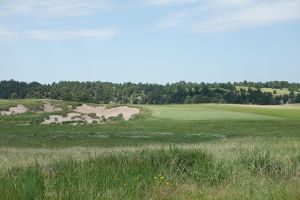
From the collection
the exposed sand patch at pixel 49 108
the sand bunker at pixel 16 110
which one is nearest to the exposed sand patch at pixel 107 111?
the exposed sand patch at pixel 49 108

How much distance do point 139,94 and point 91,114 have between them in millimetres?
75886

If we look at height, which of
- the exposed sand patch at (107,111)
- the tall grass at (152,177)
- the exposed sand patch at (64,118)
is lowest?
the exposed sand patch at (64,118)

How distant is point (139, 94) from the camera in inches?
5866

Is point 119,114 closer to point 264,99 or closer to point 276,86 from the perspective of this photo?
point 264,99

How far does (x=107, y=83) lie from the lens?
16050cm

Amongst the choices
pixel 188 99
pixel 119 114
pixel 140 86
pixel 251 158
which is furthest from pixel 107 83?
pixel 251 158

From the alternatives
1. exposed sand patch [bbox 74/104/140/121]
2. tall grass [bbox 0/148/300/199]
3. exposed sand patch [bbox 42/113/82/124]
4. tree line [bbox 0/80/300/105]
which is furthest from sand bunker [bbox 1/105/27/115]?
tall grass [bbox 0/148/300/199]

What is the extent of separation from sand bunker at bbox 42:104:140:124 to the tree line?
4079cm

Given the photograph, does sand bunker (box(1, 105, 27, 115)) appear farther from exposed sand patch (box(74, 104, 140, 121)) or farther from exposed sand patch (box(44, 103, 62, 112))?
exposed sand patch (box(74, 104, 140, 121))

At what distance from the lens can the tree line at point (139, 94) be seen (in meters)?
130

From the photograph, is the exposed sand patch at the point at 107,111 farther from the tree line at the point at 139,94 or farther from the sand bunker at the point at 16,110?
the tree line at the point at 139,94

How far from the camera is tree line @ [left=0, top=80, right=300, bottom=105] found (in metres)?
130

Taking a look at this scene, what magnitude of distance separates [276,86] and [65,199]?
550 feet

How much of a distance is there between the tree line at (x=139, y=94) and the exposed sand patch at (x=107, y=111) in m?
39.9
